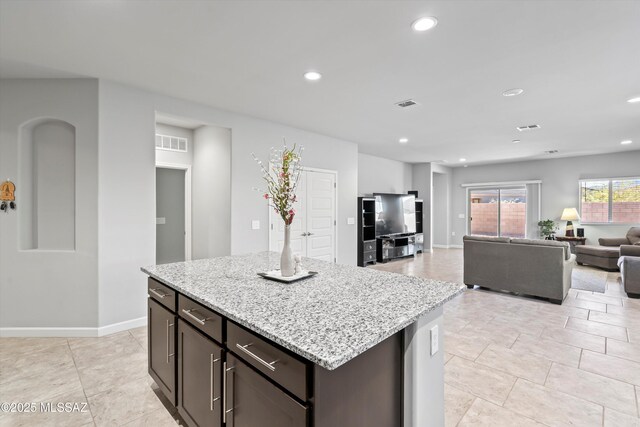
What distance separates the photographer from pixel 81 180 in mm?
3248

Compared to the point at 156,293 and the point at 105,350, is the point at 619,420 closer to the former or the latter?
the point at 156,293

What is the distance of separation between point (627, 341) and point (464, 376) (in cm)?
195

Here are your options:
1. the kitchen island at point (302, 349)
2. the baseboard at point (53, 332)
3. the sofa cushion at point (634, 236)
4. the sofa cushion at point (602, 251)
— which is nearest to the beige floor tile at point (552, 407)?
the kitchen island at point (302, 349)

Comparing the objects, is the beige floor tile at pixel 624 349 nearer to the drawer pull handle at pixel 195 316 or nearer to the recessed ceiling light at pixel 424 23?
the recessed ceiling light at pixel 424 23

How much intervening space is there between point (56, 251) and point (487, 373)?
14.1 feet

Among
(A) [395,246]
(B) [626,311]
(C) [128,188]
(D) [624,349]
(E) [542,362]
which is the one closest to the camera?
(E) [542,362]

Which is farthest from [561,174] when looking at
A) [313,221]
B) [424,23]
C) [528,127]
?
[424,23]

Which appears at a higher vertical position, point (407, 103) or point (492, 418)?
point (407, 103)

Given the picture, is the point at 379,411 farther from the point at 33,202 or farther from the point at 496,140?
the point at 496,140

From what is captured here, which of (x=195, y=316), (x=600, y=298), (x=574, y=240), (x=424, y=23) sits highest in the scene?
(x=424, y=23)

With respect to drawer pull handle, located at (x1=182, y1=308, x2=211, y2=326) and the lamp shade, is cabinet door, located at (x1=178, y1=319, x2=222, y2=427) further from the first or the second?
the lamp shade

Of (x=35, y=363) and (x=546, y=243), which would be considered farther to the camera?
(x=546, y=243)

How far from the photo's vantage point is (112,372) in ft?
8.36

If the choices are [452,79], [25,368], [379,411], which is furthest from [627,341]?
[25,368]
